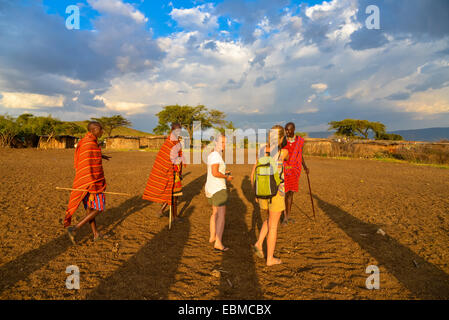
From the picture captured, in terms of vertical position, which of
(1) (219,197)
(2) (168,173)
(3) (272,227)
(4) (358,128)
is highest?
(4) (358,128)

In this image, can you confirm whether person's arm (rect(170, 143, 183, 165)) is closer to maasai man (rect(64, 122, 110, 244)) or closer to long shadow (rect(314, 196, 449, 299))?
maasai man (rect(64, 122, 110, 244))

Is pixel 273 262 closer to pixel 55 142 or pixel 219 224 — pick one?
pixel 219 224

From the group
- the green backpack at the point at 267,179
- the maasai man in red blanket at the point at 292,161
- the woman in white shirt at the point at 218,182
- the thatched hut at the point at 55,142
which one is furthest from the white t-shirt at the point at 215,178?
the thatched hut at the point at 55,142

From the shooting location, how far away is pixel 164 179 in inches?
186

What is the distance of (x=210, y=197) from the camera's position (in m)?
3.43

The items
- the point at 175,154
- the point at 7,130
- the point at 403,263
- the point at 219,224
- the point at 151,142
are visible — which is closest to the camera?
the point at 403,263

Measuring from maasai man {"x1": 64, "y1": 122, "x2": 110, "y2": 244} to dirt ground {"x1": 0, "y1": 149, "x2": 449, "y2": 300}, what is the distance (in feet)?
1.76

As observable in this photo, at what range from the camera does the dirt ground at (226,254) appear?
2.63 metres

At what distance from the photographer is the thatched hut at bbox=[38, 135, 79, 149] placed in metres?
31.7

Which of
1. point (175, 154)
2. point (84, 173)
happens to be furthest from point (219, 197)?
point (84, 173)

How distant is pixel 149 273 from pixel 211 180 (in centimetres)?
148

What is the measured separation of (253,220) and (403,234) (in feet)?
9.37
